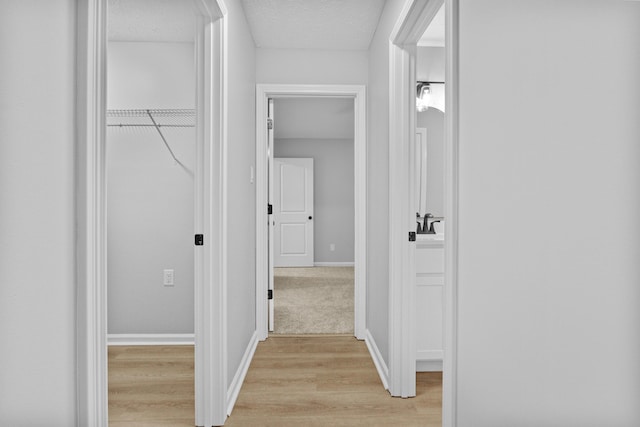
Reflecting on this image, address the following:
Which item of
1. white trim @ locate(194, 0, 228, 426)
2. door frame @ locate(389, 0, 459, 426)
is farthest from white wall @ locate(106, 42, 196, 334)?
door frame @ locate(389, 0, 459, 426)

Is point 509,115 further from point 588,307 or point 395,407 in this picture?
point 395,407

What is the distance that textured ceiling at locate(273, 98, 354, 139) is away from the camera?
16.2 feet

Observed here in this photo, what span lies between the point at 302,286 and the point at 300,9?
3536 millimetres

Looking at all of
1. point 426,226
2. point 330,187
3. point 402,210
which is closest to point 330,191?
point 330,187

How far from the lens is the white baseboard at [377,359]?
238 centimetres

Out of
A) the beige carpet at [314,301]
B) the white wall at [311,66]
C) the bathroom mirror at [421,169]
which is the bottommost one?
the beige carpet at [314,301]

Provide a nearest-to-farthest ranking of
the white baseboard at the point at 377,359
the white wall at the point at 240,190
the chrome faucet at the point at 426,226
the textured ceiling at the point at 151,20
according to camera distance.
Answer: the white wall at the point at 240,190, the white baseboard at the point at 377,359, the textured ceiling at the point at 151,20, the chrome faucet at the point at 426,226

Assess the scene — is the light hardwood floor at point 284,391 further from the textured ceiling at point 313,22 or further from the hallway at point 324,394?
the textured ceiling at point 313,22

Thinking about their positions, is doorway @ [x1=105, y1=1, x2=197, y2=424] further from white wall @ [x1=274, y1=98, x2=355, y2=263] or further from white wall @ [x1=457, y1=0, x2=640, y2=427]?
white wall @ [x1=274, y1=98, x2=355, y2=263]

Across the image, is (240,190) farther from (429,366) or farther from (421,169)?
(429,366)

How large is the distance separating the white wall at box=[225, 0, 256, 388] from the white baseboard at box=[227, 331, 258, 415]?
1.9 inches

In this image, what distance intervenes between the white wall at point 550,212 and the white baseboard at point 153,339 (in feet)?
7.98

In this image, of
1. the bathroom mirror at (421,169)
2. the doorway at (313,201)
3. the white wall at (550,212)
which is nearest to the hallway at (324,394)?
the white wall at (550,212)

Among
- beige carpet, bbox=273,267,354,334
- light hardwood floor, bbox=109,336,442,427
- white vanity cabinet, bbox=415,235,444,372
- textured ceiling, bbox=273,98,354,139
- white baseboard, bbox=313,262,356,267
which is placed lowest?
light hardwood floor, bbox=109,336,442,427
